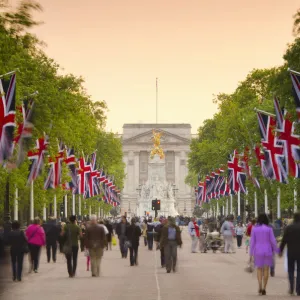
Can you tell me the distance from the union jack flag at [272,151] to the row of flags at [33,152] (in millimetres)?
9791

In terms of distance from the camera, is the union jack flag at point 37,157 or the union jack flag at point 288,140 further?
the union jack flag at point 37,157

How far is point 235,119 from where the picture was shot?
83.5m

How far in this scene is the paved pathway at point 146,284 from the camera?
75.9 ft

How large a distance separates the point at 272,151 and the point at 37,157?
403 inches

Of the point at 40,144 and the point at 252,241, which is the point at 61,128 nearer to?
the point at 40,144

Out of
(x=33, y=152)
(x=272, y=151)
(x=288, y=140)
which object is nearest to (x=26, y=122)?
(x=33, y=152)

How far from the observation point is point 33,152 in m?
49.2

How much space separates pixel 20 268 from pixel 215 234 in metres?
25.5

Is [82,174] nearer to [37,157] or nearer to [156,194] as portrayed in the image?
[37,157]

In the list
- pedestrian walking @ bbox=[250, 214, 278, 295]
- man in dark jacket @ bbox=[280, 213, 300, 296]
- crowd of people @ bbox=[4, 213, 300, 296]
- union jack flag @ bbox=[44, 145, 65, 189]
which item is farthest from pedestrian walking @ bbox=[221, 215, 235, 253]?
man in dark jacket @ bbox=[280, 213, 300, 296]

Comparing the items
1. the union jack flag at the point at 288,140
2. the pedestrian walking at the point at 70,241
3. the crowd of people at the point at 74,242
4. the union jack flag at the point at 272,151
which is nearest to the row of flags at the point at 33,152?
the crowd of people at the point at 74,242

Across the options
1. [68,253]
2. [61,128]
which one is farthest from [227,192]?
[68,253]

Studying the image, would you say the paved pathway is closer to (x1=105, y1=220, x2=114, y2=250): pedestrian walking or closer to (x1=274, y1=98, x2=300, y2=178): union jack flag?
(x1=105, y1=220, x2=114, y2=250): pedestrian walking

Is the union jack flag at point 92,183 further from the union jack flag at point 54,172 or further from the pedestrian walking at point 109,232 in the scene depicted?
the pedestrian walking at point 109,232
